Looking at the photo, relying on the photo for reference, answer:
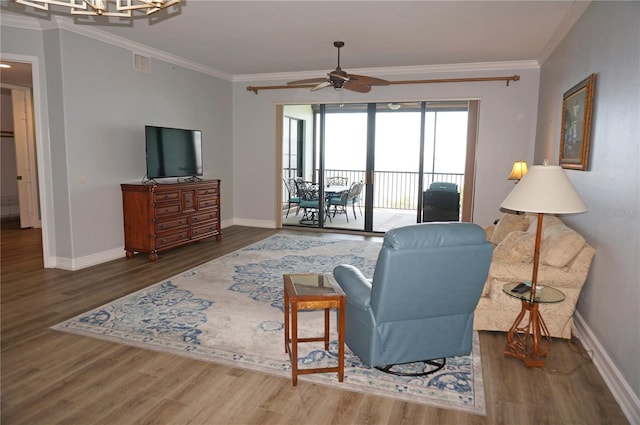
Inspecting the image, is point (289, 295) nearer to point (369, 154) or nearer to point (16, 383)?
point (16, 383)

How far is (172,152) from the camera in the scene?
629 cm

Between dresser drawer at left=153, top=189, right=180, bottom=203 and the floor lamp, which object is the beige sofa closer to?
the floor lamp

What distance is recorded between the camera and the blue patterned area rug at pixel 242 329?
269cm

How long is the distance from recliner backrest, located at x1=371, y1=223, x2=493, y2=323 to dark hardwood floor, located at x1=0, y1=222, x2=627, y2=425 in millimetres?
573

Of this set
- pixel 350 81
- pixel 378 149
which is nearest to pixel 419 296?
pixel 350 81

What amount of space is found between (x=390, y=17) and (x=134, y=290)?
4008mm

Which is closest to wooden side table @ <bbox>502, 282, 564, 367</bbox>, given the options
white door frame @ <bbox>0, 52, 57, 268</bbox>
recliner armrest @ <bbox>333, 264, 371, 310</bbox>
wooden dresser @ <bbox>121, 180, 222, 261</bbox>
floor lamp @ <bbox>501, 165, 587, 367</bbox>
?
floor lamp @ <bbox>501, 165, 587, 367</bbox>

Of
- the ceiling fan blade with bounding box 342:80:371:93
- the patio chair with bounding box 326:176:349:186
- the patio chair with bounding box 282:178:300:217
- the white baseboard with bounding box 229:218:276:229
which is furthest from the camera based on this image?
the patio chair with bounding box 326:176:349:186

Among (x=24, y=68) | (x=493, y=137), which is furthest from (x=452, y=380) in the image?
(x=24, y=68)

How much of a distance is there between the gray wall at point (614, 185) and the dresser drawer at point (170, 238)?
490 centimetres

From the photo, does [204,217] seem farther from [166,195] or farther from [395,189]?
[395,189]

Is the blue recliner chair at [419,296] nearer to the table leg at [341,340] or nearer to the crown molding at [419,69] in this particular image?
the table leg at [341,340]

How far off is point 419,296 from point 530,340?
144 cm

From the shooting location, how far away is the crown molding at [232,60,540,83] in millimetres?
6676
